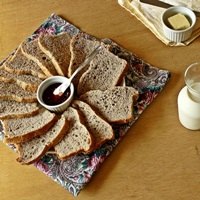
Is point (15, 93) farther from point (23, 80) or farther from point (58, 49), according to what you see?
point (58, 49)

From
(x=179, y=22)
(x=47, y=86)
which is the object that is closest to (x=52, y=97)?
(x=47, y=86)

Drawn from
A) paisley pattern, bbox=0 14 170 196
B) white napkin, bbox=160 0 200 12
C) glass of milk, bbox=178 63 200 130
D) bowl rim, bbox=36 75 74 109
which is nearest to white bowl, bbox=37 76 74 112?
bowl rim, bbox=36 75 74 109

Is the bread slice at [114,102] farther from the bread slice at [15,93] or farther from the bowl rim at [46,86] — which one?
the bread slice at [15,93]

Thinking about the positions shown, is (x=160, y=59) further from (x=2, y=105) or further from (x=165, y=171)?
(x=2, y=105)

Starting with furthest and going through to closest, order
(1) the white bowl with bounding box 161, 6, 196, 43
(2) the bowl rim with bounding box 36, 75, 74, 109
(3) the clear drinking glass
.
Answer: (1) the white bowl with bounding box 161, 6, 196, 43, (2) the bowl rim with bounding box 36, 75, 74, 109, (3) the clear drinking glass

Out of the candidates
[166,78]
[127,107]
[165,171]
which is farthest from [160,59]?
[165,171]

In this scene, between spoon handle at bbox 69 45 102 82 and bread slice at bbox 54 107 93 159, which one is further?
spoon handle at bbox 69 45 102 82

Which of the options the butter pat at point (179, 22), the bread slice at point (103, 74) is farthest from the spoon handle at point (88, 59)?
the butter pat at point (179, 22)

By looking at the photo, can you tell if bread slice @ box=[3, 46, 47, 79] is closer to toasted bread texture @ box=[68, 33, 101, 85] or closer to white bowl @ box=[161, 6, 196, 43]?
toasted bread texture @ box=[68, 33, 101, 85]
